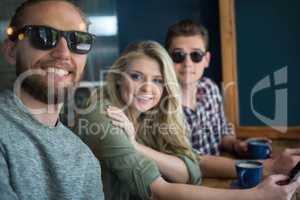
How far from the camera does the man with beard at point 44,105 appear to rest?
773 mm

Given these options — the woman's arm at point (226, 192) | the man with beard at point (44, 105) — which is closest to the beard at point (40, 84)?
the man with beard at point (44, 105)

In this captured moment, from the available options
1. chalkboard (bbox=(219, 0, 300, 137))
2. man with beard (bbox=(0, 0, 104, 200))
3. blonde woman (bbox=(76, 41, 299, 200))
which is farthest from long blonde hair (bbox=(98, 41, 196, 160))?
chalkboard (bbox=(219, 0, 300, 137))

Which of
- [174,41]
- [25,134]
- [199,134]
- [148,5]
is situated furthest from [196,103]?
[25,134]

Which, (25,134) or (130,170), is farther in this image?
(130,170)

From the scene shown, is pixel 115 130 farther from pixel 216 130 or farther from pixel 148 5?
pixel 148 5

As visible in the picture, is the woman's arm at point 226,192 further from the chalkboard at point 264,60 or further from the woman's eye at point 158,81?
the chalkboard at point 264,60

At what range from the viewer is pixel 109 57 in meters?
2.38

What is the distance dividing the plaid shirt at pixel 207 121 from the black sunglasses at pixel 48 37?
855 mm

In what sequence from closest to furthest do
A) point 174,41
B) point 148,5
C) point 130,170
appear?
point 130,170
point 174,41
point 148,5

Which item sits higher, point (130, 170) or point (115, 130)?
point (115, 130)

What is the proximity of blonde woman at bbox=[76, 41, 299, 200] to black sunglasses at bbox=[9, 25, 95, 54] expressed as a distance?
1.05 feet

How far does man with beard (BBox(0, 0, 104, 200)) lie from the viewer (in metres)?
0.77

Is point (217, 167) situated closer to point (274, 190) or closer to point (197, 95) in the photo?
point (274, 190)

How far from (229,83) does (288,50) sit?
362mm
